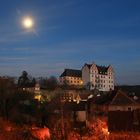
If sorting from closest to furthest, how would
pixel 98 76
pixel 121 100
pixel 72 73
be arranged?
pixel 121 100 < pixel 98 76 < pixel 72 73

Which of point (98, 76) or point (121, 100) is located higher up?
point (98, 76)

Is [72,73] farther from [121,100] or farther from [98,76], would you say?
[121,100]

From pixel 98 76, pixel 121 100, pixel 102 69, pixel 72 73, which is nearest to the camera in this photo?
pixel 121 100

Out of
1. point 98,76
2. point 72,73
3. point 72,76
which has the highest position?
point 72,73

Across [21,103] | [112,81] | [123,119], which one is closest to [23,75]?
[112,81]

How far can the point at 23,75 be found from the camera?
11725cm

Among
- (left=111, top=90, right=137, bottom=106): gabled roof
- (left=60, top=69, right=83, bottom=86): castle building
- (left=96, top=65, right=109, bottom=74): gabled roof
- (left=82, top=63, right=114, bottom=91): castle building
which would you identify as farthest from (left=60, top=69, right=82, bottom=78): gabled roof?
(left=111, top=90, right=137, bottom=106): gabled roof

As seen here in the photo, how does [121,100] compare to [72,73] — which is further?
[72,73]

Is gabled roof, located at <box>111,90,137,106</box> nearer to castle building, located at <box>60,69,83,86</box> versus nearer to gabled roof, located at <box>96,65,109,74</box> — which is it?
castle building, located at <box>60,69,83,86</box>

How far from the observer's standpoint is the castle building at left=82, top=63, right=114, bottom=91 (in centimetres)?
13535

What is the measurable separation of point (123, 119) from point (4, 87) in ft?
113

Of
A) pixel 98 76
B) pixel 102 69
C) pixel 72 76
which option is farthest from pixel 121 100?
pixel 102 69

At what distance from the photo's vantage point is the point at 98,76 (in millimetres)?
137250

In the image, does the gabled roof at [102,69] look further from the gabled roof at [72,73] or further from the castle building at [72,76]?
the gabled roof at [72,73]
